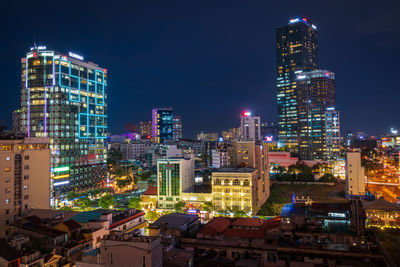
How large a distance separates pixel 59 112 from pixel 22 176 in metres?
32.8

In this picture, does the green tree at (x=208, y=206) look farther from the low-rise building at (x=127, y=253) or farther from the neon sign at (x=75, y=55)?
the neon sign at (x=75, y=55)

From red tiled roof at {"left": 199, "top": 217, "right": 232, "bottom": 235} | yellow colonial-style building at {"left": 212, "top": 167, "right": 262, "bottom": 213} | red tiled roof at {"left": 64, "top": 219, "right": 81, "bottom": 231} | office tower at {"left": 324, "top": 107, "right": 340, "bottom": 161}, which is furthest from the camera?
office tower at {"left": 324, "top": 107, "right": 340, "bottom": 161}

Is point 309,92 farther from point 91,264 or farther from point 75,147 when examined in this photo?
point 91,264

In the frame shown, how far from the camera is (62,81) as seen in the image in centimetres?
6819

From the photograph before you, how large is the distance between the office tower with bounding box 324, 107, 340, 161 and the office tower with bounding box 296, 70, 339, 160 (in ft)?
1.39

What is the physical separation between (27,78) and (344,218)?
70784 millimetres

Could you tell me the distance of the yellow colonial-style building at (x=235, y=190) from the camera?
5112 centimetres

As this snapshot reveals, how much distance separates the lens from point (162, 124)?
190m

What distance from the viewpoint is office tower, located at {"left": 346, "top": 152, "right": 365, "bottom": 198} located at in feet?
202

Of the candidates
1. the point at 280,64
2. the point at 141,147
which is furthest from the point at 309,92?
the point at 141,147

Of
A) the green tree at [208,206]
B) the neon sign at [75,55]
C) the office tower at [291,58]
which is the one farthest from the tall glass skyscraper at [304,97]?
the neon sign at [75,55]

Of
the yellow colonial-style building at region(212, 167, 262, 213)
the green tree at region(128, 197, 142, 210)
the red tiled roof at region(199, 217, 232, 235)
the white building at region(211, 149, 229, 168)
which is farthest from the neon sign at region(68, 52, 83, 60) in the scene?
the red tiled roof at region(199, 217, 232, 235)

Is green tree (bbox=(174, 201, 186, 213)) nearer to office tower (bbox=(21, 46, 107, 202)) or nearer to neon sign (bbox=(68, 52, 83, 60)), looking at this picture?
office tower (bbox=(21, 46, 107, 202))

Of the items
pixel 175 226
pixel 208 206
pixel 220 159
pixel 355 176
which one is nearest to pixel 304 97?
pixel 220 159
